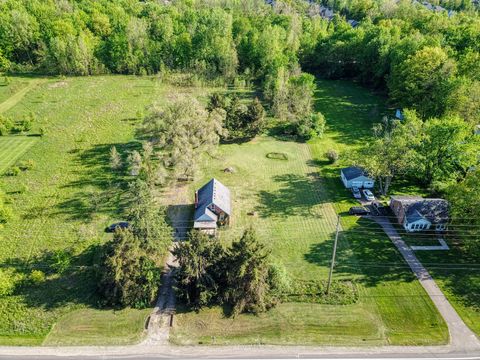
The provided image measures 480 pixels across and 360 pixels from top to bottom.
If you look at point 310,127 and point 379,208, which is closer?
point 379,208

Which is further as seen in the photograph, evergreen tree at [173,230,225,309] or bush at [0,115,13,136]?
bush at [0,115,13,136]

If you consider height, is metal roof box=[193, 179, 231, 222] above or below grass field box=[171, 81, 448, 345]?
above

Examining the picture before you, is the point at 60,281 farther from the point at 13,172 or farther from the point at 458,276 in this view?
the point at 458,276

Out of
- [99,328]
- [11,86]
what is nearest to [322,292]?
[99,328]

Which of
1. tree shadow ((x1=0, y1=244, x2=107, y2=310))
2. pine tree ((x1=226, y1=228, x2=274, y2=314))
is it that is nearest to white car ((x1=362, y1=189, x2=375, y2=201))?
pine tree ((x1=226, y1=228, x2=274, y2=314))

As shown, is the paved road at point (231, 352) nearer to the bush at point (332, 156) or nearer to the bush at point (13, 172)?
the bush at point (13, 172)

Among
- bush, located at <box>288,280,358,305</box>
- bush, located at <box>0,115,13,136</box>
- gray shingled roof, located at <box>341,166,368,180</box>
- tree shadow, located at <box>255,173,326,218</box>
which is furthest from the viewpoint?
bush, located at <box>0,115,13,136</box>

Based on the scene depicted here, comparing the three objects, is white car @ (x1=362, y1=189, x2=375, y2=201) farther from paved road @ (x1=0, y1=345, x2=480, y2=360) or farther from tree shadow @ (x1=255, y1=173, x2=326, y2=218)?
paved road @ (x1=0, y1=345, x2=480, y2=360)
